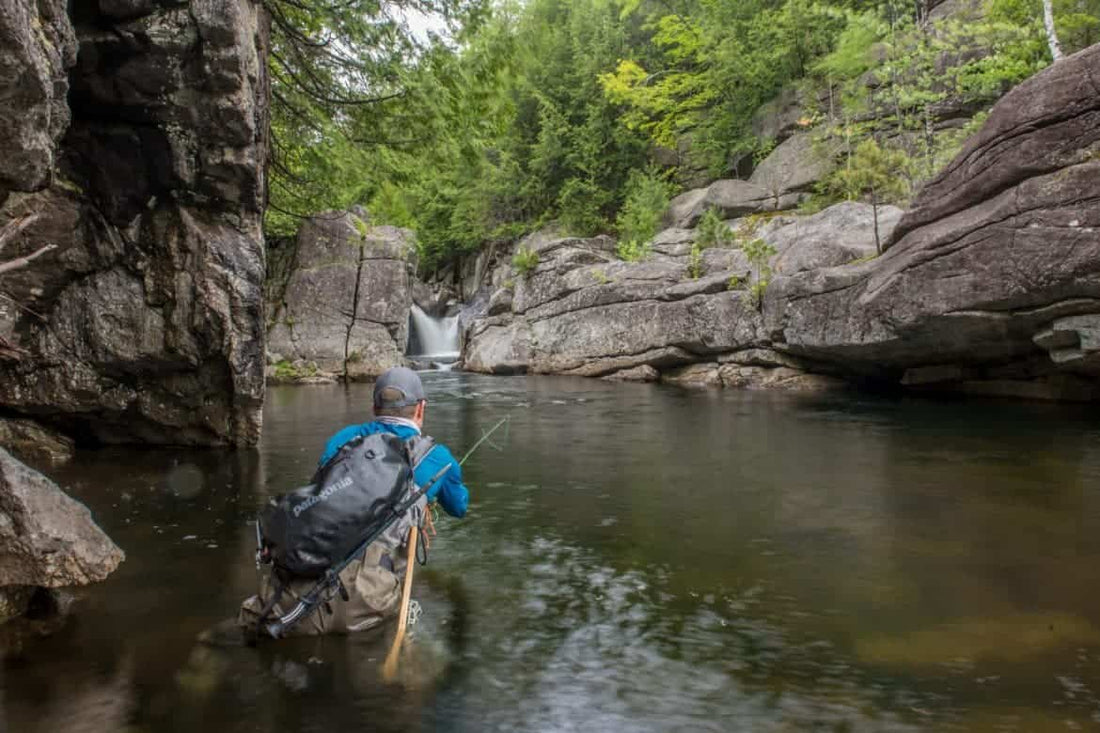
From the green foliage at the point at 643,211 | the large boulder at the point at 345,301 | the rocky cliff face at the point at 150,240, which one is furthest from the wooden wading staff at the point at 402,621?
the green foliage at the point at 643,211

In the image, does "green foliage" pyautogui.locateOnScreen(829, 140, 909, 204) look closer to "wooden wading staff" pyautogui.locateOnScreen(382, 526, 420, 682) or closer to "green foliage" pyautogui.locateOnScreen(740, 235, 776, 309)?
"green foliage" pyautogui.locateOnScreen(740, 235, 776, 309)

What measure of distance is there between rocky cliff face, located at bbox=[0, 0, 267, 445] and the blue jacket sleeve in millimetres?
5709

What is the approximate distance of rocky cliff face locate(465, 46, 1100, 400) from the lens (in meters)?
13.6

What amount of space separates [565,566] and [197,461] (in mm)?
7087

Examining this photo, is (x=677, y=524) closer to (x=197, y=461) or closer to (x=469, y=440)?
(x=469, y=440)

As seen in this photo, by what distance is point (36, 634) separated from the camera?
455cm

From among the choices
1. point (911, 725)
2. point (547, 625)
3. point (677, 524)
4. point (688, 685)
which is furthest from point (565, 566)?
point (911, 725)

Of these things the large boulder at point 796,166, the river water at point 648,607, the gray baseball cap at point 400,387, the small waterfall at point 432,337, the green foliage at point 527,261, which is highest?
the large boulder at point 796,166

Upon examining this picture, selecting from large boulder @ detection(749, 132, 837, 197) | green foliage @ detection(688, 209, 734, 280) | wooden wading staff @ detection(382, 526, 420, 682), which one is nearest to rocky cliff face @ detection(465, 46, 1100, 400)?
green foliage @ detection(688, 209, 734, 280)

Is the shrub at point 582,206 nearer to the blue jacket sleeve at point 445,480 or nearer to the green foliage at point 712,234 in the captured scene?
the green foliage at point 712,234

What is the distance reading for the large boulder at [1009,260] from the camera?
13.3 meters

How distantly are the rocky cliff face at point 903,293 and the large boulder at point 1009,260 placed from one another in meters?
0.03

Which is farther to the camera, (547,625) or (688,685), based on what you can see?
(547,625)

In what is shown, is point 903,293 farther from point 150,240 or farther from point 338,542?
point 338,542
